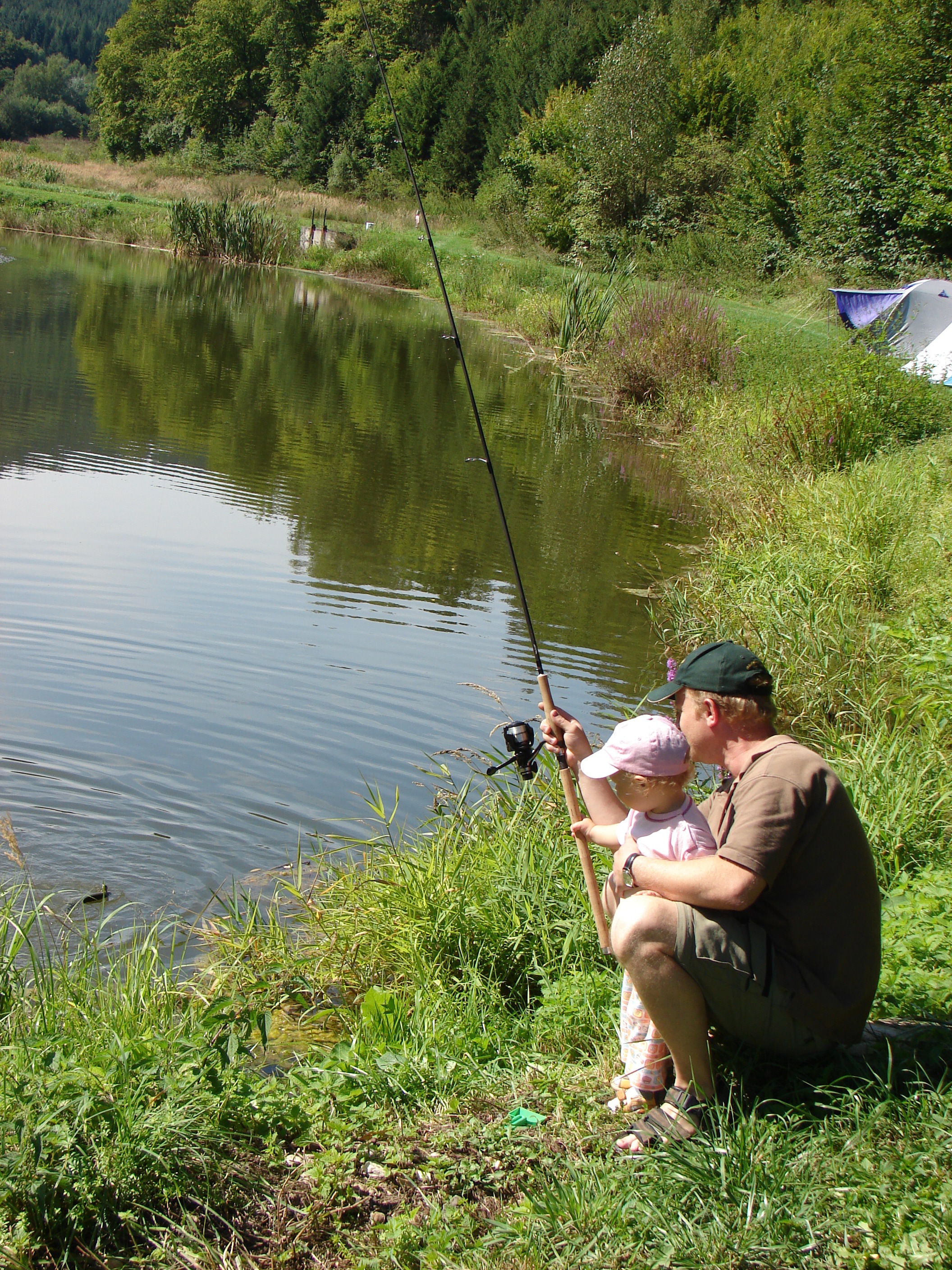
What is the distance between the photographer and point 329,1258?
2205 millimetres

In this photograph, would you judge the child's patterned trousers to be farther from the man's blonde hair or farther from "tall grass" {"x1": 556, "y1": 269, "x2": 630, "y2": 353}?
"tall grass" {"x1": 556, "y1": 269, "x2": 630, "y2": 353}

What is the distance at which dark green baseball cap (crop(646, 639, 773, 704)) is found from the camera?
2.62 m

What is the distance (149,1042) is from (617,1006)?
126 cm

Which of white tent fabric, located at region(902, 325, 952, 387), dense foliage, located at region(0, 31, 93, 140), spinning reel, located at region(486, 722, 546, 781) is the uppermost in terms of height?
spinning reel, located at region(486, 722, 546, 781)

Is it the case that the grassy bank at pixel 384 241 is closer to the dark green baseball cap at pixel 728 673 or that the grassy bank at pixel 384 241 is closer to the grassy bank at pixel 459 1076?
the grassy bank at pixel 459 1076

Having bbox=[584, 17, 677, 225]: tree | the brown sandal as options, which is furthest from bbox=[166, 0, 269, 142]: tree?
the brown sandal

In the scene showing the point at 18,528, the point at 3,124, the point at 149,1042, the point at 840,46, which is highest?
the point at 840,46

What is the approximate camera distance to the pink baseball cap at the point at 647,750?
2.59 metres

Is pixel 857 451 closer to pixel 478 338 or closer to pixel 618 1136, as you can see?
pixel 618 1136

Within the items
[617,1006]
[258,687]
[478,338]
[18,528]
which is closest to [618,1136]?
[617,1006]

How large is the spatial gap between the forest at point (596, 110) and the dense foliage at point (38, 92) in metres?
13.8

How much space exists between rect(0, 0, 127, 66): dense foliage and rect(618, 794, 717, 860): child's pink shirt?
150 metres

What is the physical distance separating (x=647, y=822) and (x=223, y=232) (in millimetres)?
36176

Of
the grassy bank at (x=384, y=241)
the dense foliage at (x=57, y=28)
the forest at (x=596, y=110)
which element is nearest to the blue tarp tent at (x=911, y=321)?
the grassy bank at (x=384, y=241)
